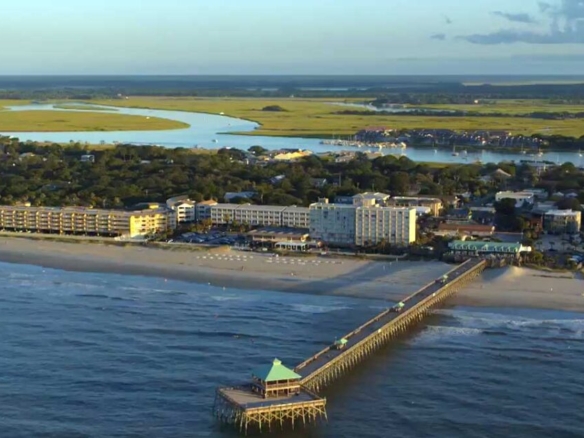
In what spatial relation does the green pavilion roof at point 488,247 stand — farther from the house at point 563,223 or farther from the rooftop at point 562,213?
the rooftop at point 562,213

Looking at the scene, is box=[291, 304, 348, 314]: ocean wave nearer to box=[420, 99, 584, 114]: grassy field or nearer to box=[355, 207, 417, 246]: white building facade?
box=[355, 207, 417, 246]: white building facade

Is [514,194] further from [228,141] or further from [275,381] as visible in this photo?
[228,141]

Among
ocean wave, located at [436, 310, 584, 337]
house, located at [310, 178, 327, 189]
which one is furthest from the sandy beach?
house, located at [310, 178, 327, 189]

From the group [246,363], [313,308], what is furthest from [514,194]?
[246,363]

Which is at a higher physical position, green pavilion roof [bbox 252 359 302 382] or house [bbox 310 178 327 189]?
house [bbox 310 178 327 189]

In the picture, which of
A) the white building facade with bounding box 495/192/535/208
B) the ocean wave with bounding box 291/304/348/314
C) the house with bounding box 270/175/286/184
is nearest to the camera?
the ocean wave with bounding box 291/304/348/314

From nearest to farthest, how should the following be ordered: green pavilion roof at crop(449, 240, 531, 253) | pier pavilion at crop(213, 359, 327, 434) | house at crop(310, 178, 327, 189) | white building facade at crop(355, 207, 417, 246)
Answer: pier pavilion at crop(213, 359, 327, 434), green pavilion roof at crop(449, 240, 531, 253), white building facade at crop(355, 207, 417, 246), house at crop(310, 178, 327, 189)

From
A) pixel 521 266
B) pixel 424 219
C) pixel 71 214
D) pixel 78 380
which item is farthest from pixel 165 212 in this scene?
pixel 78 380

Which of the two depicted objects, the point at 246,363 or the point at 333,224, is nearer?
the point at 246,363
